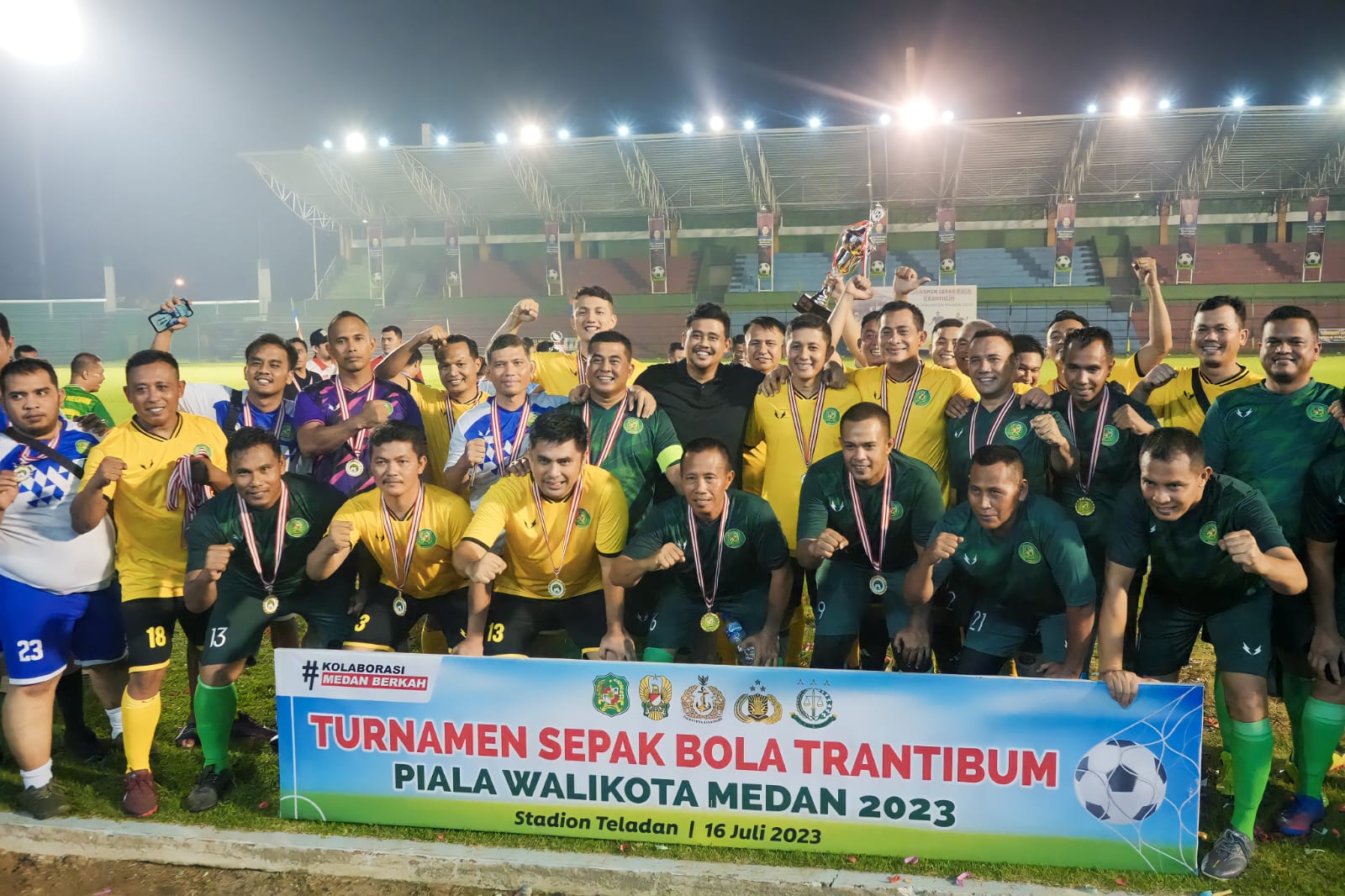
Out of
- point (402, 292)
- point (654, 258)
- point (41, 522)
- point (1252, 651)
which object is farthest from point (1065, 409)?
point (402, 292)

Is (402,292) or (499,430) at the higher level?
(402,292)

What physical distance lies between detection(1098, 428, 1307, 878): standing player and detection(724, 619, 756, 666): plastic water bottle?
65.4 inches

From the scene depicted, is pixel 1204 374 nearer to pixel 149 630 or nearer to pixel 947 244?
pixel 149 630

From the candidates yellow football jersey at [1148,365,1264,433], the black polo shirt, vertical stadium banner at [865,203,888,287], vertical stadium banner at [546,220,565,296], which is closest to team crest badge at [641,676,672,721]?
the black polo shirt

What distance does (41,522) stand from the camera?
4535mm

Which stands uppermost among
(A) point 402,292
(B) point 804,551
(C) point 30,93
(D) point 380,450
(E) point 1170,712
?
(C) point 30,93

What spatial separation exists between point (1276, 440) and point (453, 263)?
144 ft

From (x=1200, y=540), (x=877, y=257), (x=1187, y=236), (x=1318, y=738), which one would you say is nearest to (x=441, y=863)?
(x=1200, y=540)

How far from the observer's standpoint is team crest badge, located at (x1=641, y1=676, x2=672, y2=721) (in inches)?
151

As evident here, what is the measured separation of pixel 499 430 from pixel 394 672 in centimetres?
172

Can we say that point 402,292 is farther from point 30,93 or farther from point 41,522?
point 41,522

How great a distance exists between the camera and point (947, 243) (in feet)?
124

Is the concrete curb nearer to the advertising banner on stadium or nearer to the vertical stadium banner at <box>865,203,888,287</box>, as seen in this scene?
the advertising banner on stadium

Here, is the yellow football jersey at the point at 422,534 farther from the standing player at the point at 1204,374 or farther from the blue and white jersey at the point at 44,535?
the standing player at the point at 1204,374
